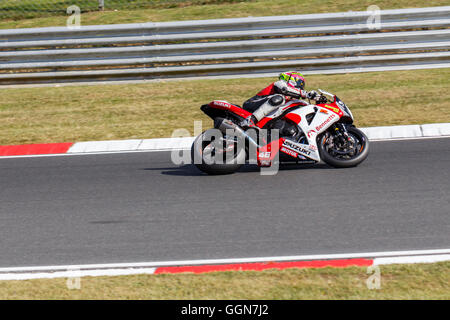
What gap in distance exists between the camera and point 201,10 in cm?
1705

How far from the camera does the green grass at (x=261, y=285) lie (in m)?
4.91

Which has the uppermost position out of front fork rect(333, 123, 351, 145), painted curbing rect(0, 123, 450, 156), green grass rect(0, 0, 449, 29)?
green grass rect(0, 0, 449, 29)

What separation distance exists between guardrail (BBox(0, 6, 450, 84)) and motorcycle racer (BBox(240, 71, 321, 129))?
5.18m

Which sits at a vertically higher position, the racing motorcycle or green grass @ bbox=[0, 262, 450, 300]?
the racing motorcycle

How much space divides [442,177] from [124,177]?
407 centimetres

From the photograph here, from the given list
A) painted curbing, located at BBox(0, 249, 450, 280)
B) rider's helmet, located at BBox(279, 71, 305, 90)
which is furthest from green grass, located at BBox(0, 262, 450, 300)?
rider's helmet, located at BBox(279, 71, 305, 90)

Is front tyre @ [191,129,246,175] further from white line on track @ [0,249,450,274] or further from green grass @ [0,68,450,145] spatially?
white line on track @ [0,249,450,274]

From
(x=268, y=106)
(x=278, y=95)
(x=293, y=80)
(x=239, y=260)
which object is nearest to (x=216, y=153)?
(x=268, y=106)

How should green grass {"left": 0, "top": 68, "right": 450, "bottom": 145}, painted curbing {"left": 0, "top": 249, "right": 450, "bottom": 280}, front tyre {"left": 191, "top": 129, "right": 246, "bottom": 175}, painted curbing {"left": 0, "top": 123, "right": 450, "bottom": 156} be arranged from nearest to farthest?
1. painted curbing {"left": 0, "top": 249, "right": 450, "bottom": 280}
2. front tyre {"left": 191, "top": 129, "right": 246, "bottom": 175}
3. painted curbing {"left": 0, "top": 123, "right": 450, "bottom": 156}
4. green grass {"left": 0, "top": 68, "right": 450, "bottom": 145}

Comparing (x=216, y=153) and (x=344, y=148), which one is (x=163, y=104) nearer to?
(x=216, y=153)

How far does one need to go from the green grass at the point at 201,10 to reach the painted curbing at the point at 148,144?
21.2ft

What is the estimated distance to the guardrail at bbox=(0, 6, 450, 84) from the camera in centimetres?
1348

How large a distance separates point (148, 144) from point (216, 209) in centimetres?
355

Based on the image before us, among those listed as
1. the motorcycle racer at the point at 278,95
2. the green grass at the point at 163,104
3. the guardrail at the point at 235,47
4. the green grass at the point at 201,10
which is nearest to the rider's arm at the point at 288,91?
the motorcycle racer at the point at 278,95
